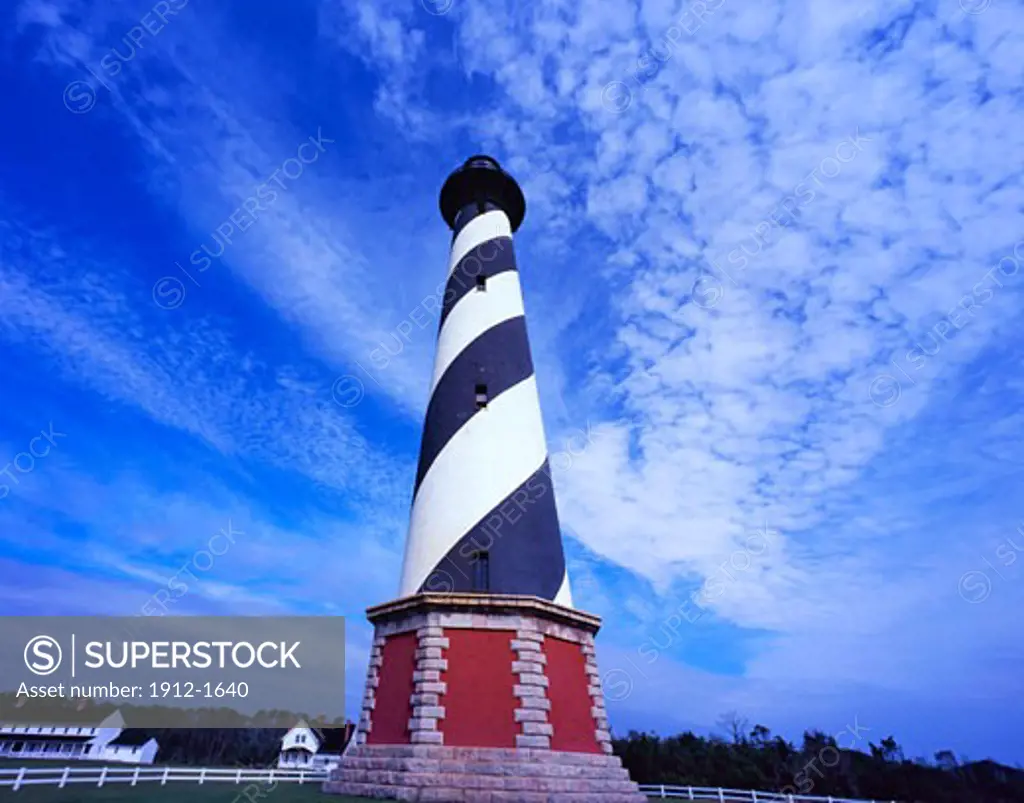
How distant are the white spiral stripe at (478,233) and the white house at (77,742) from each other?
106 ft

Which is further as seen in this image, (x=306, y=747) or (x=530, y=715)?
(x=306, y=747)

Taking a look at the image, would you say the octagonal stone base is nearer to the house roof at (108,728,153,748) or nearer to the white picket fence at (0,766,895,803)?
the white picket fence at (0,766,895,803)

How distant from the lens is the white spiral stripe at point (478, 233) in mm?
14656

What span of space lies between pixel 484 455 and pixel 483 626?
126 inches

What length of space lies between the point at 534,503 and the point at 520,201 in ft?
29.0

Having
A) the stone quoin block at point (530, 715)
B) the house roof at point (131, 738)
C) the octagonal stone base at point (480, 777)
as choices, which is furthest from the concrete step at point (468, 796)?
the house roof at point (131, 738)

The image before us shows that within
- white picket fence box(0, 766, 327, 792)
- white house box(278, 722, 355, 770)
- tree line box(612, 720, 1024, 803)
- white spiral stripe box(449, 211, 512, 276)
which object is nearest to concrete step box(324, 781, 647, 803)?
white picket fence box(0, 766, 327, 792)

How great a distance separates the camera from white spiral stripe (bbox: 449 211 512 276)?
1466cm

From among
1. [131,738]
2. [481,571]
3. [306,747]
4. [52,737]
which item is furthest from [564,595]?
[131,738]

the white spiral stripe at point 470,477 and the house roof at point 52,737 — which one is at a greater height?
the white spiral stripe at point 470,477

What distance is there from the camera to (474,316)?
525 inches

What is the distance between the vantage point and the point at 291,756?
112ft

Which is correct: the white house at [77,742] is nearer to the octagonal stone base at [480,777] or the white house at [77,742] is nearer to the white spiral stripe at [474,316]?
the octagonal stone base at [480,777]

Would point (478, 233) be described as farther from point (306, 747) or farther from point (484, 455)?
point (306, 747)
